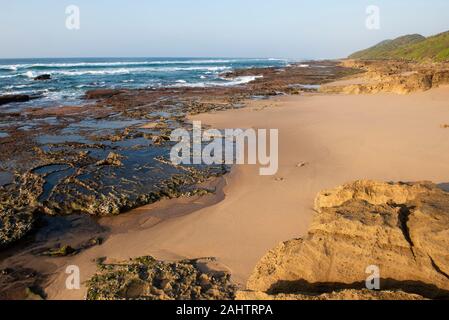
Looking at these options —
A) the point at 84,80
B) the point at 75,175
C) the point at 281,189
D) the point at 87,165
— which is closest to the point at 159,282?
the point at 281,189

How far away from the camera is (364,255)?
3.55 metres

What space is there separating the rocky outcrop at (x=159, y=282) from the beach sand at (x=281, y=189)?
27 centimetres

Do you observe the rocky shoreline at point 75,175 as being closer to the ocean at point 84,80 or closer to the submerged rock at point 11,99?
the submerged rock at point 11,99

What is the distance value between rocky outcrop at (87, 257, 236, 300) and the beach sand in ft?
0.89

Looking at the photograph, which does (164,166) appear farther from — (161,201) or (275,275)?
(275,275)

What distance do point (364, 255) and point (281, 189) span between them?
383 cm

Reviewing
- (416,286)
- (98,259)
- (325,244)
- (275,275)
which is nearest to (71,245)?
(98,259)

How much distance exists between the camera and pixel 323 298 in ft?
9.55

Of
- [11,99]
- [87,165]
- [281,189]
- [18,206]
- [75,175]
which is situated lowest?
[18,206]

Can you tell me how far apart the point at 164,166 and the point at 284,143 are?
3855mm

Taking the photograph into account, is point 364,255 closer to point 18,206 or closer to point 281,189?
point 281,189

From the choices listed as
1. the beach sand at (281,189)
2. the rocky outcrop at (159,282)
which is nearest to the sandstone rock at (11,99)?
the beach sand at (281,189)

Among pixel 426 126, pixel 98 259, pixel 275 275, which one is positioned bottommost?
pixel 98 259

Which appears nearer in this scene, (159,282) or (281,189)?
(159,282)
